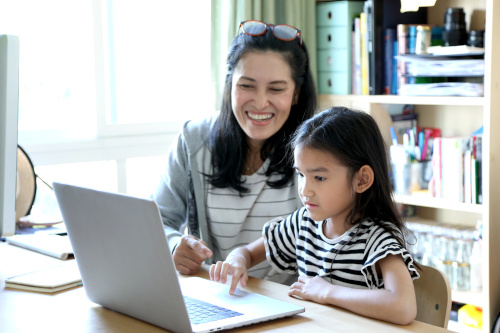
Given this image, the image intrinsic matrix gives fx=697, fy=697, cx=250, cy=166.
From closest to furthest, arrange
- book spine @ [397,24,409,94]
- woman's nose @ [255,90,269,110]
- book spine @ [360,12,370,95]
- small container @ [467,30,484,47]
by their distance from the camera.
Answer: woman's nose @ [255,90,269,110] → small container @ [467,30,484,47] → book spine @ [397,24,409,94] → book spine @ [360,12,370,95]

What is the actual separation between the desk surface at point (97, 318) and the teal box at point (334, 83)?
170cm

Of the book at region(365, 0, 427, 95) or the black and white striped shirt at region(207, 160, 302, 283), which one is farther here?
the book at region(365, 0, 427, 95)

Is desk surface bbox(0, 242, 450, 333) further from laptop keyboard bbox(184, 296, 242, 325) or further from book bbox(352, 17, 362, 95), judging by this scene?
book bbox(352, 17, 362, 95)

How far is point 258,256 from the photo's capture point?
1.56m

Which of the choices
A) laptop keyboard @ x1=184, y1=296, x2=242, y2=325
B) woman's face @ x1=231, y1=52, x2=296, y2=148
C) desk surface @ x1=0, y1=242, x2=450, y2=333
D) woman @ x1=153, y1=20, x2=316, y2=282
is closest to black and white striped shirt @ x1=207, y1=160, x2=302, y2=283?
woman @ x1=153, y1=20, x2=316, y2=282

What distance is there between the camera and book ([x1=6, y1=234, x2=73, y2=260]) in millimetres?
1587

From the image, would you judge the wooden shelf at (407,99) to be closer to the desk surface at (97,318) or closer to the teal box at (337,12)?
the teal box at (337,12)

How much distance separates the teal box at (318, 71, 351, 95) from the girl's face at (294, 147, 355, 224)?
161cm

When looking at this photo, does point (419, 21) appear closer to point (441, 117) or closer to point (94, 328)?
point (441, 117)

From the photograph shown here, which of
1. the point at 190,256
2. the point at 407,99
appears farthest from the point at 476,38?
the point at 190,256

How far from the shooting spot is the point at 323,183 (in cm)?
136

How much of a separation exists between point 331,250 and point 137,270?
1.49 ft

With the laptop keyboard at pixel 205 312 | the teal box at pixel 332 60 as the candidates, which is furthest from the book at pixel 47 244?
the teal box at pixel 332 60

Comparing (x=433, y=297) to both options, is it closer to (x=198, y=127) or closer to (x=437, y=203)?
(x=198, y=127)
